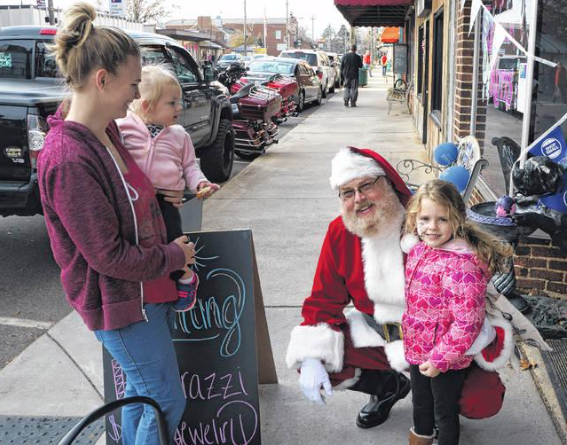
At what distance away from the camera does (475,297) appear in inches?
90.5

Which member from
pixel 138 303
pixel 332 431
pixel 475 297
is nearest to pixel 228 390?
pixel 332 431

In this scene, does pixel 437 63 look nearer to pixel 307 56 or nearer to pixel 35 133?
pixel 35 133

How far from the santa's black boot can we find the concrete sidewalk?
0.16 feet

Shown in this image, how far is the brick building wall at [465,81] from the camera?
589 centimetres

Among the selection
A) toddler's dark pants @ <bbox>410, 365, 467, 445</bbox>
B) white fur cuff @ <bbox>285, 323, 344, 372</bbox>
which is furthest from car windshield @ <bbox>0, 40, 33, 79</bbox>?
toddler's dark pants @ <bbox>410, 365, 467, 445</bbox>

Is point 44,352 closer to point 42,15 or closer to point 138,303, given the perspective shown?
point 138,303

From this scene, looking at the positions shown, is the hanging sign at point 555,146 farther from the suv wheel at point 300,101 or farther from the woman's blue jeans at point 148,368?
the suv wheel at point 300,101

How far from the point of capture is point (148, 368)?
2074 mm

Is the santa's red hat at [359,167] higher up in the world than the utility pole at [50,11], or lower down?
lower down

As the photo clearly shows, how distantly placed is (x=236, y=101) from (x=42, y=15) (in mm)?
18432

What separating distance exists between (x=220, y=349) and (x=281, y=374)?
0.86m

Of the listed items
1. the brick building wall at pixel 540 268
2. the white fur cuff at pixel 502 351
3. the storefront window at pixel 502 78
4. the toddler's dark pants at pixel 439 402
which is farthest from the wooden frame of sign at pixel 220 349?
the storefront window at pixel 502 78

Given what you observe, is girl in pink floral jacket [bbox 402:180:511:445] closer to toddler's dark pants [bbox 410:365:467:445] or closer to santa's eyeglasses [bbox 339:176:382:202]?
toddler's dark pants [bbox 410:365:467:445]

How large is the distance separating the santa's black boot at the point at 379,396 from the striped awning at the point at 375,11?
455 inches
